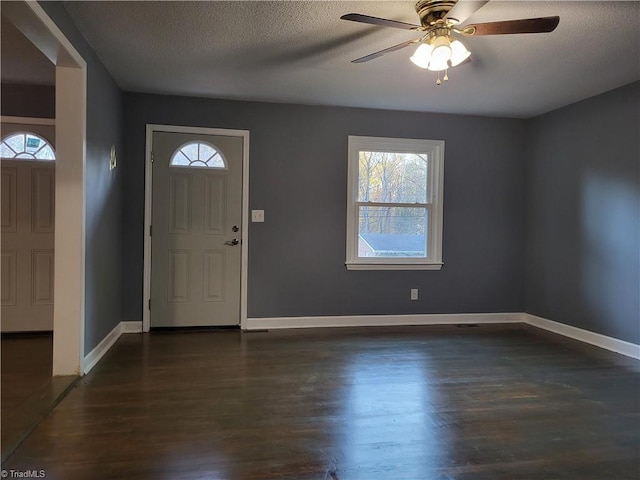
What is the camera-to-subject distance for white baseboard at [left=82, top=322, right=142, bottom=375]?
2891 mm

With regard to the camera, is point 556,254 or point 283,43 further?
point 556,254

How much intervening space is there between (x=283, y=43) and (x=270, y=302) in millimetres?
2415

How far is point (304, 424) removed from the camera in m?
2.18

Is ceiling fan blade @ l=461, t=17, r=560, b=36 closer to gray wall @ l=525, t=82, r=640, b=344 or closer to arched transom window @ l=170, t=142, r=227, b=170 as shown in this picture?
gray wall @ l=525, t=82, r=640, b=344

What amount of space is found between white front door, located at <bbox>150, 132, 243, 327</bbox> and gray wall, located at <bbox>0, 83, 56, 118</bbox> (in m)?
0.99

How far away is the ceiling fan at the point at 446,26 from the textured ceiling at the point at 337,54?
19cm

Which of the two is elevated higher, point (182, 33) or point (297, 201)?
point (182, 33)

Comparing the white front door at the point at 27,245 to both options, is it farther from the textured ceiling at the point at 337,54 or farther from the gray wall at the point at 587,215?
the gray wall at the point at 587,215

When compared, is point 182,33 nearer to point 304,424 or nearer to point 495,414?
point 304,424

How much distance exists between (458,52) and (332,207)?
86.0 inches

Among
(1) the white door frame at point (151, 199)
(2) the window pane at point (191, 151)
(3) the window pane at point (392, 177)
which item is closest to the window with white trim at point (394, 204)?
(3) the window pane at point (392, 177)

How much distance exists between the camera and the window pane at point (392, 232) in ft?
14.6

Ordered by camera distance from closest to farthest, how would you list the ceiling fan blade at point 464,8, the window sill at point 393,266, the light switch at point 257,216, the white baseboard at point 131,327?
the ceiling fan blade at point 464,8, the white baseboard at point 131,327, the light switch at point 257,216, the window sill at point 393,266

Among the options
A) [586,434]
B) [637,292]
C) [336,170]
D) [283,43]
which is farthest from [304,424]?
[637,292]
